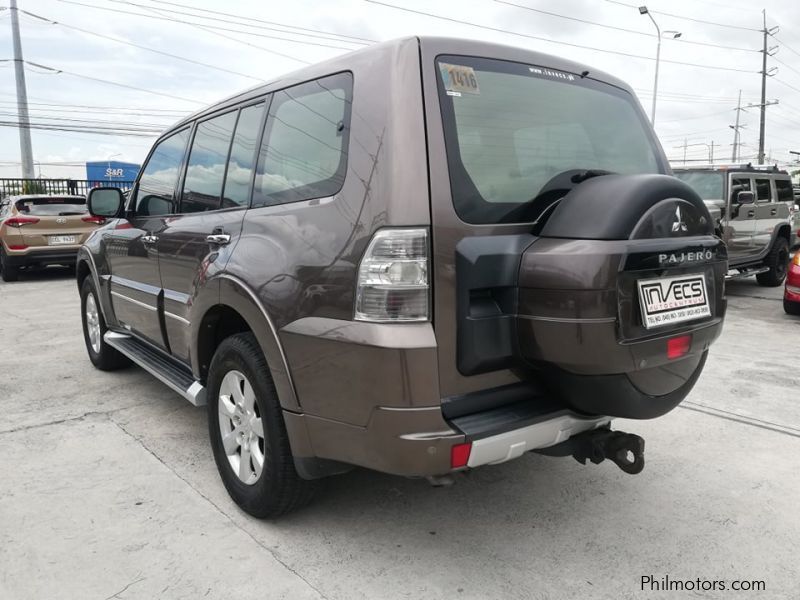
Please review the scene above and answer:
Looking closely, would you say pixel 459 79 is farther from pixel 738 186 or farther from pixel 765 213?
pixel 765 213

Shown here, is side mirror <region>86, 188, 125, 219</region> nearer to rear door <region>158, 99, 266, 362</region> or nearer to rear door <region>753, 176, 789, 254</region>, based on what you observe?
rear door <region>158, 99, 266, 362</region>

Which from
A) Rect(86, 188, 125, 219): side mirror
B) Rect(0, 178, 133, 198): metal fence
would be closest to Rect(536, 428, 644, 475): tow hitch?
Rect(86, 188, 125, 219): side mirror

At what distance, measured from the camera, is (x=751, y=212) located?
9.55 metres

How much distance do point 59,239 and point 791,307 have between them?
11.4 metres

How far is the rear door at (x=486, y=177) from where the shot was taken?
6.89ft

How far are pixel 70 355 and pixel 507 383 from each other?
4.79m

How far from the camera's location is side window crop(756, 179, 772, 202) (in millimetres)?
9867

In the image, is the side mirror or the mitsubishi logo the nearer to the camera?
the mitsubishi logo

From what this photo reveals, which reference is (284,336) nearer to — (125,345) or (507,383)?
(507,383)

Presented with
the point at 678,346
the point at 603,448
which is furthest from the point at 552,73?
the point at 603,448

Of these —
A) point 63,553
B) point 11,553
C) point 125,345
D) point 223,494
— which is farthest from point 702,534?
point 125,345

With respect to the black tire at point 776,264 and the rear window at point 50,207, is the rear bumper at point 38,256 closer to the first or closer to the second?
the rear window at point 50,207

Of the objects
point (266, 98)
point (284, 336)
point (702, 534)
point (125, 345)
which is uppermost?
point (266, 98)

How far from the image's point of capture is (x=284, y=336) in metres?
2.33
